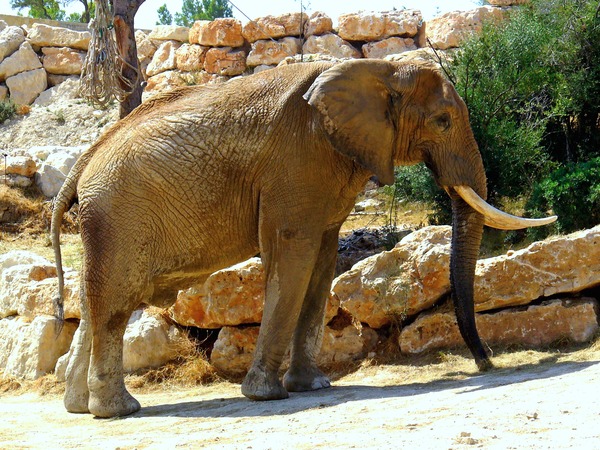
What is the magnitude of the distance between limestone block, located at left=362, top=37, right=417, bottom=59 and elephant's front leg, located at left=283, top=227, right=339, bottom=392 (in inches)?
693

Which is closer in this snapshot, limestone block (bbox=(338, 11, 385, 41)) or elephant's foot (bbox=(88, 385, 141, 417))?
elephant's foot (bbox=(88, 385, 141, 417))

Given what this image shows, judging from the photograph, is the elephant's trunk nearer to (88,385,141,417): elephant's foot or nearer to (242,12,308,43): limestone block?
(88,385,141,417): elephant's foot

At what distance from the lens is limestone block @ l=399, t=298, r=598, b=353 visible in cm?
879

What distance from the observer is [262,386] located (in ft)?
26.6

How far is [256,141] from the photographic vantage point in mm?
8250

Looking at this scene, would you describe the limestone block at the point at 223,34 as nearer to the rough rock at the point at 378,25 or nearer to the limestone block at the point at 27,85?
the rough rock at the point at 378,25

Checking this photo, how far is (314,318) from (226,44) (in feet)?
67.1

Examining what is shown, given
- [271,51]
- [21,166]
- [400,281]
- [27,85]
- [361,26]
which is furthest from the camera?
[27,85]

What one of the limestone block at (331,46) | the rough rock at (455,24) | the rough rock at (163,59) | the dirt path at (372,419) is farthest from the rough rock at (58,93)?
the dirt path at (372,419)

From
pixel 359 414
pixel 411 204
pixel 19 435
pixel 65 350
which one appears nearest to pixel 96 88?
pixel 65 350

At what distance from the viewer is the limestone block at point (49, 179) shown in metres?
17.7

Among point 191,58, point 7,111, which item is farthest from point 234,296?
point 7,111

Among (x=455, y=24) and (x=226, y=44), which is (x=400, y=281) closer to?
(x=455, y=24)

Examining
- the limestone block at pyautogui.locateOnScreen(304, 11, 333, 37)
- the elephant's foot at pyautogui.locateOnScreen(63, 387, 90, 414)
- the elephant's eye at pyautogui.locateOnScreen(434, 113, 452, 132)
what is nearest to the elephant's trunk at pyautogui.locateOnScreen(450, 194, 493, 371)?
the elephant's eye at pyautogui.locateOnScreen(434, 113, 452, 132)
